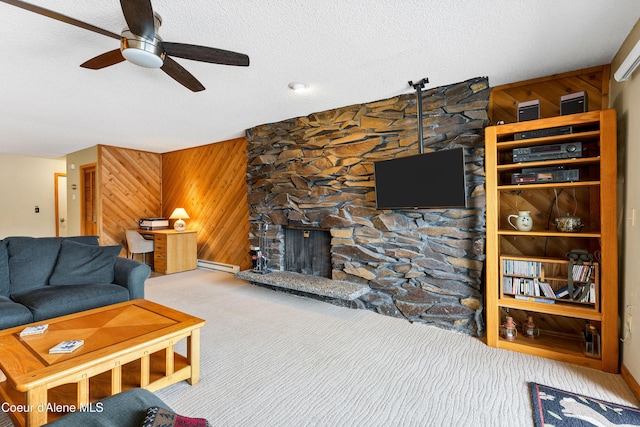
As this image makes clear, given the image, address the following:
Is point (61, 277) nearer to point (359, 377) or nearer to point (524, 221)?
point (359, 377)

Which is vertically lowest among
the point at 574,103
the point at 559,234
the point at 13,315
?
the point at 13,315

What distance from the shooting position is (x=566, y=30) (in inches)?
80.7

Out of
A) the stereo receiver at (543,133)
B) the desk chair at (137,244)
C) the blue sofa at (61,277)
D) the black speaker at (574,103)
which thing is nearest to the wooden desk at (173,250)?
the desk chair at (137,244)

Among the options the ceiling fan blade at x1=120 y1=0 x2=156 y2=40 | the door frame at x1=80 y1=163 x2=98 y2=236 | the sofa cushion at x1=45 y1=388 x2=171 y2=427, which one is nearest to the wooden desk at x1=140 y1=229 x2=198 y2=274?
the door frame at x1=80 y1=163 x2=98 y2=236

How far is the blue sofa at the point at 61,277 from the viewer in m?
2.54

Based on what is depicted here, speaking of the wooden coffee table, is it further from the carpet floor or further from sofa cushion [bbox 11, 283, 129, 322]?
sofa cushion [bbox 11, 283, 129, 322]

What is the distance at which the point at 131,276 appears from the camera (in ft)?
9.93

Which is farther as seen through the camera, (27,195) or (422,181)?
(27,195)

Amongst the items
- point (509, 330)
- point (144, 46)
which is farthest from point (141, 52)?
point (509, 330)

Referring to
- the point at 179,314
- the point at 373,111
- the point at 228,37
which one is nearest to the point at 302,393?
the point at 179,314

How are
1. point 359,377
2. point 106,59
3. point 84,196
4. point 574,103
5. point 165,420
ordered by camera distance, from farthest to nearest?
point 84,196
point 574,103
point 359,377
point 106,59
point 165,420

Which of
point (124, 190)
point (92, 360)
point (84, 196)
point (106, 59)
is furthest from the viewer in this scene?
point (84, 196)

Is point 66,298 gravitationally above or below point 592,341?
above

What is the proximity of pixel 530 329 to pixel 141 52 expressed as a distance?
11.8ft
